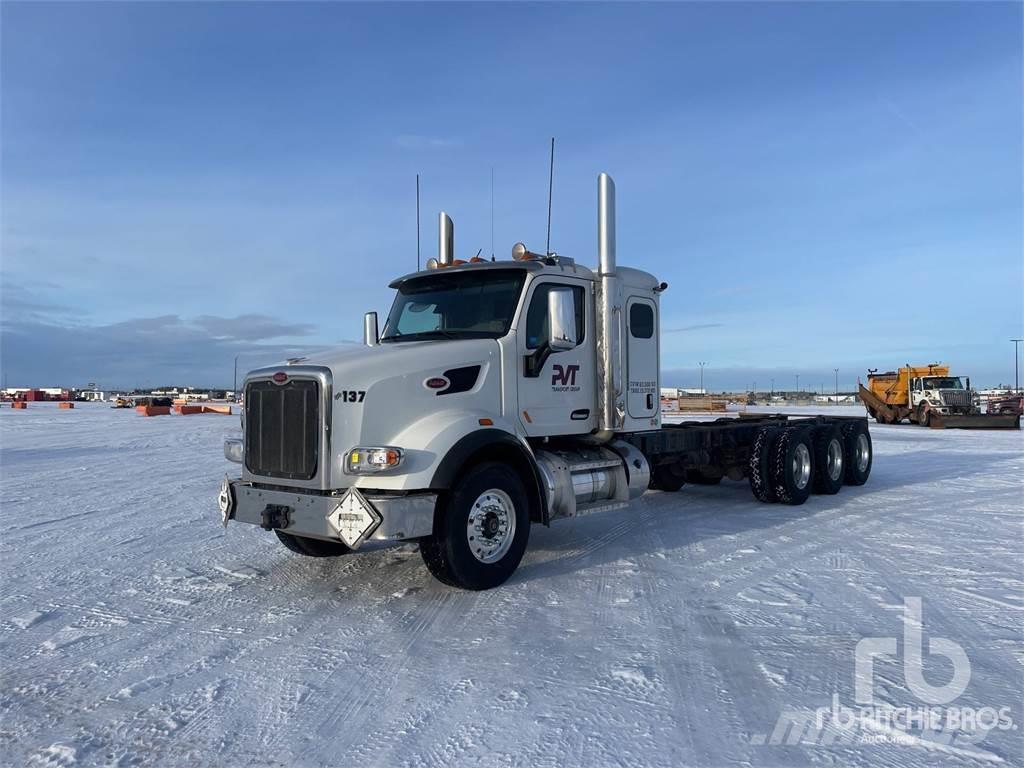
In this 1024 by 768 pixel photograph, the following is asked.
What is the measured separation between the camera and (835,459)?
460 inches

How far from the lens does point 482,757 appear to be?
326 centimetres

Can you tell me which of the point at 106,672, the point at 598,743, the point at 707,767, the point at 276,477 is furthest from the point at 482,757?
the point at 276,477

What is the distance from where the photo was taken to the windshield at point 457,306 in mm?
6734

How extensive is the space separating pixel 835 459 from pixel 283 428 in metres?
9.18

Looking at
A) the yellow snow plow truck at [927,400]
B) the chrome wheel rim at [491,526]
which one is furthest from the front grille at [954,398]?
the chrome wheel rim at [491,526]

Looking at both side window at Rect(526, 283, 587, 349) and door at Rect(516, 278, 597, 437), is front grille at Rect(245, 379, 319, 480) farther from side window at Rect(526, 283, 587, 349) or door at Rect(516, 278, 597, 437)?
side window at Rect(526, 283, 587, 349)

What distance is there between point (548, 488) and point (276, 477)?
2366mm

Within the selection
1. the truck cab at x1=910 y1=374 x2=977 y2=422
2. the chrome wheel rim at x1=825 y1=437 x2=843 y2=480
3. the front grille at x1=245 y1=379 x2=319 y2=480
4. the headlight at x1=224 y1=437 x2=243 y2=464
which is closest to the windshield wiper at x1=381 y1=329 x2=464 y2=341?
the front grille at x1=245 y1=379 x2=319 y2=480

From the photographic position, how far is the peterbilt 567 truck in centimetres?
553

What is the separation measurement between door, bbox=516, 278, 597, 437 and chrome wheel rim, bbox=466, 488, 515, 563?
0.88m

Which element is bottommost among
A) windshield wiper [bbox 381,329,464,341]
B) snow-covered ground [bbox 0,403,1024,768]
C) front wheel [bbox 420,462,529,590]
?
snow-covered ground [bbox 0,403,1024,768]

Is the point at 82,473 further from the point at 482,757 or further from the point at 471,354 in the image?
→ the point at 482,757

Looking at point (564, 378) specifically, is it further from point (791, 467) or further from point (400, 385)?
point (791, 467)

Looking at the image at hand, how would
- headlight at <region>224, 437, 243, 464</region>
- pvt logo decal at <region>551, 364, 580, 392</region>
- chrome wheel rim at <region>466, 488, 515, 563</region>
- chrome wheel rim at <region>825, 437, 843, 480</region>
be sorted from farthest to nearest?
1. chrome wheel rim at <region>825, 437, 843, 480</region>
2. pvt logo decal at <region>551, 364, 580, 392</region>
3. headlight at <region>224, 437, 243, 464</region>
4. chrome wheel rim at <region>466, 488, 515, 563</region>
